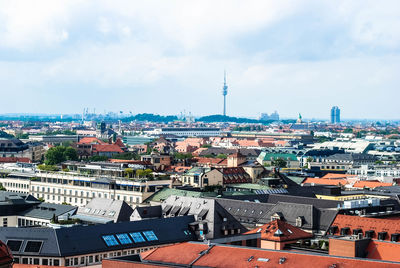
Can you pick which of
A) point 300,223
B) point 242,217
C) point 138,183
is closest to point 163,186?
point 138,183

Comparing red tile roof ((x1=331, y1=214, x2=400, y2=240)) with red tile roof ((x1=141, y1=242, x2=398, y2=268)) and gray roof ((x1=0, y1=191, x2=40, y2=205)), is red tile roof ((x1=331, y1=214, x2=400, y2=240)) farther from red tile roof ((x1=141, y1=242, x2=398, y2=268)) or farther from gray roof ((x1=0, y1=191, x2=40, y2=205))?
gray roof ((x1=0, y1=191, x2=40, y2=205))

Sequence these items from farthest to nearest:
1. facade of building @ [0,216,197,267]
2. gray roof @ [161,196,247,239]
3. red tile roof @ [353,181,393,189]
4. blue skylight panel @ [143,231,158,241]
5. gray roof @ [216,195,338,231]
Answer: red tile roof @ [353,181,393,189] → gray roof @ [216,195,338,231] → gray roof @ [161,196,247,239] → blue skylight panel @ [143,231,158,241] → facade of building @ [0,216,197,267]

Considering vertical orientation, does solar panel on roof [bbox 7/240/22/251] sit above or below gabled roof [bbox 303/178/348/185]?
above

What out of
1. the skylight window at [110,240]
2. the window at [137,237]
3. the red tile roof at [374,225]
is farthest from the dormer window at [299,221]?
the skylight window at [110,240]

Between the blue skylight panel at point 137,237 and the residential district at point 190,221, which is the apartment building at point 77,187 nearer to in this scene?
the residential district at point 190,221

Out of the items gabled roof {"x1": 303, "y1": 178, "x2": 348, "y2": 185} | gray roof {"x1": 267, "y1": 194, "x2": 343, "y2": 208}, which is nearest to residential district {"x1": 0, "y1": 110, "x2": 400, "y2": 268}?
gray roof {"x1": 267, "y1": 194, "x2": 343, "y2": 208}

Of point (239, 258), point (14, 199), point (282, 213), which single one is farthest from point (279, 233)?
point (14, 199)

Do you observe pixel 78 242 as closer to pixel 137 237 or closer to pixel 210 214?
pixel 137 237
